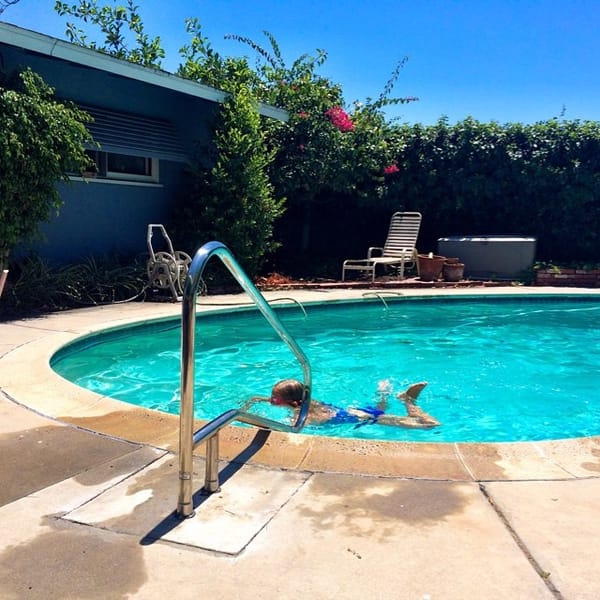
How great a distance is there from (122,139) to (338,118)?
4663 millimetres

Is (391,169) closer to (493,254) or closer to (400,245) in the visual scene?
(400,245)

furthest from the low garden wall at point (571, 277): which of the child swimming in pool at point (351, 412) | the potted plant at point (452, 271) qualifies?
the child swimming in pool at point (351, 412)

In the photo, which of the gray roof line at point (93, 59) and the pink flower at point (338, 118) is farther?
the pink flower at point (338, 118)

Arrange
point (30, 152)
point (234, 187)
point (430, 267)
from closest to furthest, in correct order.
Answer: point (30, 152), point (234, 187), point (430, 267)

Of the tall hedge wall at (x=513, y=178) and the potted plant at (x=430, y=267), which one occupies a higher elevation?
the tall hedge wall at (x=513, y=178)

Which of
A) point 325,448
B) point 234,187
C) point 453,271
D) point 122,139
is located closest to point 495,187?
point 453,271

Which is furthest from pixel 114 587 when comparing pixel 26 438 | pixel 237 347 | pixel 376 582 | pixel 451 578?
pixel 237 347

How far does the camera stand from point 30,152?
7.17m

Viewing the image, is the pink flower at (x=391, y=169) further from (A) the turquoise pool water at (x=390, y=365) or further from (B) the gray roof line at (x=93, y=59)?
(A) the turquoise pool water at (x=390, y=365)

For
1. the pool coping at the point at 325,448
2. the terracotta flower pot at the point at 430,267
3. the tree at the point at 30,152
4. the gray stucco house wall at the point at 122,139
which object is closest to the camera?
the pool coping at the point at 325,448

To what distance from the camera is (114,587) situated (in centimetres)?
196

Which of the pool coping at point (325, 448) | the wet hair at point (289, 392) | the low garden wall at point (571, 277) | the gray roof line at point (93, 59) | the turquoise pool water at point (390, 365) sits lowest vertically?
the turquoise pool water at point (390, 365)

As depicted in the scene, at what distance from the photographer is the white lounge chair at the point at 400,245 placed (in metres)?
12.3

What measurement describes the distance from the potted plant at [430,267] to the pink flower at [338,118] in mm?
3278
